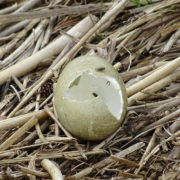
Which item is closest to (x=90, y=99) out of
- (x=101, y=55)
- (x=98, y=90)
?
(x=98, y=90)

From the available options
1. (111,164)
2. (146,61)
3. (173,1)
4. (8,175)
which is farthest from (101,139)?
(173,1)

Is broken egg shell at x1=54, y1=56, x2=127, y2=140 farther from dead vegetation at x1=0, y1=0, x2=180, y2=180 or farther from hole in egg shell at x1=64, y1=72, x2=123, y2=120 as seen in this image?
dead vegetation at x1=0, y1=0, x2=180, y2=180

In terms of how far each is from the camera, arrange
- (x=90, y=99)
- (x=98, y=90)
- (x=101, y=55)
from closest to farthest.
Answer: (x=90, y=99) → (x=98, y=90) → (x=101, y=55)

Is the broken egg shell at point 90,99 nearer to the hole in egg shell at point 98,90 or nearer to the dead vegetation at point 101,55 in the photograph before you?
the hole in egg shell at point 98,90

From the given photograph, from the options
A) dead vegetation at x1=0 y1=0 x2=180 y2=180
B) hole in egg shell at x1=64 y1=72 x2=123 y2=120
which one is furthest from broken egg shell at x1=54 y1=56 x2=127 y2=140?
dead vegetation at x1=0 y1=0 x2=180 y2=180

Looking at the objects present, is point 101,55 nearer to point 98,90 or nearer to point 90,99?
point 98,90
